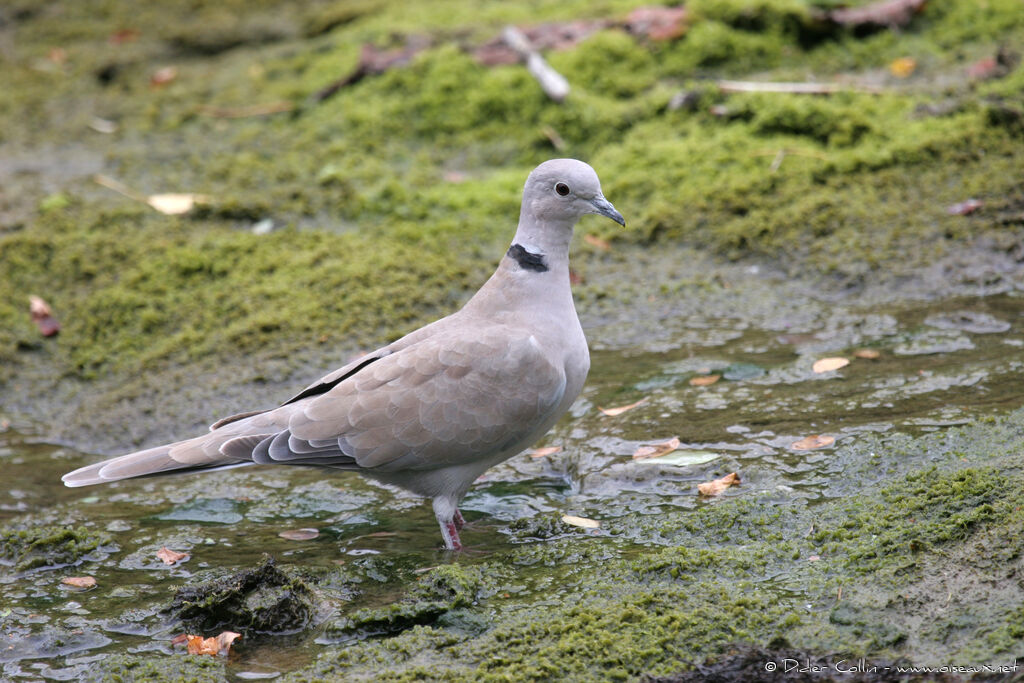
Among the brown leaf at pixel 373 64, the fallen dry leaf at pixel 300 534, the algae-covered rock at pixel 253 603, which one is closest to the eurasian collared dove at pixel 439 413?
the fallen dry leaf at pixel 300 534

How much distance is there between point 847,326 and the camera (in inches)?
204

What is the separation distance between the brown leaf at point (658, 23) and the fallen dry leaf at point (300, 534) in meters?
4.78

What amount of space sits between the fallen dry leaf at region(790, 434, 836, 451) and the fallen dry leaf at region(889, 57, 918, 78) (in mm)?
3842

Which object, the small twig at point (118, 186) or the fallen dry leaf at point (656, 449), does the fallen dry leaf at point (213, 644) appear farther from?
the small twig at point (118, 186)

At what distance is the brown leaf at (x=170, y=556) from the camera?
13.3ft

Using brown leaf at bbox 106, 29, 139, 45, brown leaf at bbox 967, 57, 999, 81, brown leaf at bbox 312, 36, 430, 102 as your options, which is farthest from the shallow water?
brown leaf at bbox 106, 29, 139, 45

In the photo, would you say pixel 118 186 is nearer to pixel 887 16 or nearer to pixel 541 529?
pixel 541 529

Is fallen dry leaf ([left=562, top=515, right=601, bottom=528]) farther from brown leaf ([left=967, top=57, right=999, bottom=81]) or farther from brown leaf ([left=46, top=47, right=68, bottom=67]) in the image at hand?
brown leaf ([left=46, top=47, right=68, bottom=67])

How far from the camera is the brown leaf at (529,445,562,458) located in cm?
462

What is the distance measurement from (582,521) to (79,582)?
6.06 feet

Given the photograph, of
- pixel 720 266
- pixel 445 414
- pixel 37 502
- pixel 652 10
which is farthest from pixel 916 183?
pixel 37 502

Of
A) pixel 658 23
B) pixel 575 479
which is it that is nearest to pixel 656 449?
pixel 575 479

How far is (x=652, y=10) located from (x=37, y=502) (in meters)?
5.47

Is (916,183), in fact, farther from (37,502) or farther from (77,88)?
(77,88)
